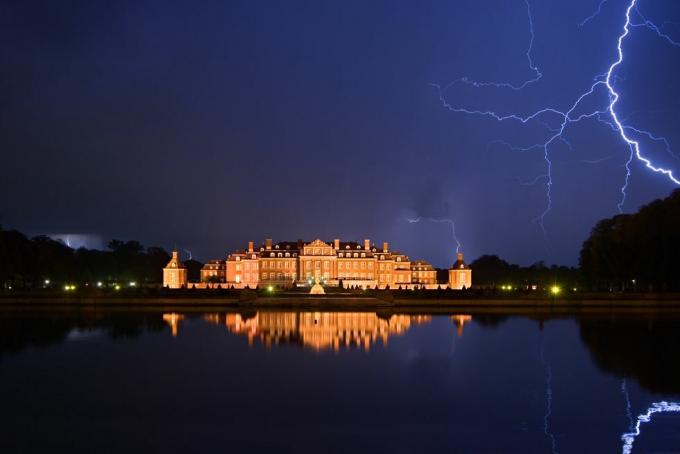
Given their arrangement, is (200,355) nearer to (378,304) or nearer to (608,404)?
(608,404)

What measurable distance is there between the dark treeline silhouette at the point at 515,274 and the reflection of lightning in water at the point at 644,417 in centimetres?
5766

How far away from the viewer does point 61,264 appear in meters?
55.3

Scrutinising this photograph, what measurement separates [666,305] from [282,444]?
36.2m

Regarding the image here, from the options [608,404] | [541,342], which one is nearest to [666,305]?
[541,342]

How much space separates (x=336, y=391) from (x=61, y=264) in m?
47.0

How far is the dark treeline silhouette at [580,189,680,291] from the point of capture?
43469 millimetres

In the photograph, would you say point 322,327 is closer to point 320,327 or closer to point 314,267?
point 320,327

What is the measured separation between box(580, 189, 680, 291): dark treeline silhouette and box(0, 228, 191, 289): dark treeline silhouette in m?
40.6

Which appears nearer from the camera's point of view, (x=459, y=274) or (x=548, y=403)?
(x=548, y=403)

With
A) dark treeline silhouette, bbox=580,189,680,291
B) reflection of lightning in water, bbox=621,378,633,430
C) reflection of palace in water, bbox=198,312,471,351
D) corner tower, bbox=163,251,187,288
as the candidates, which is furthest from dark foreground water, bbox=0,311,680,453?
corner tower, bbox=163,251,187,288

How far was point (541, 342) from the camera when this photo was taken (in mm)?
23234

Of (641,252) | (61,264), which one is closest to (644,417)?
(641,252)

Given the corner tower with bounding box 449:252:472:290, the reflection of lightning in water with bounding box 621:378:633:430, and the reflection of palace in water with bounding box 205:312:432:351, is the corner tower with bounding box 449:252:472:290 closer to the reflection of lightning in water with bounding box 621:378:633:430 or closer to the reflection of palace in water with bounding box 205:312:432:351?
the reflection of palace in water with bounding box 205:312:432:351

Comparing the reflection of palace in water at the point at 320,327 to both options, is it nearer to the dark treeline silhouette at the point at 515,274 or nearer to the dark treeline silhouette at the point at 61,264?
the dark treeline silhouette at the point at 61,264
